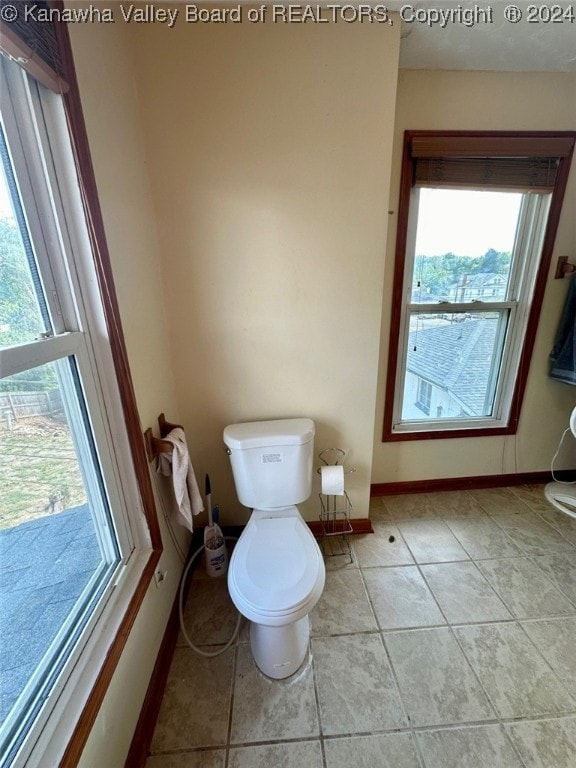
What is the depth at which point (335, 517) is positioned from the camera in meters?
1.81

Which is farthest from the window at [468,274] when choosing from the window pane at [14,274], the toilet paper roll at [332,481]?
the window pane at [14,274]

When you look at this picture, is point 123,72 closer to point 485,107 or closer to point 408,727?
point 485,107

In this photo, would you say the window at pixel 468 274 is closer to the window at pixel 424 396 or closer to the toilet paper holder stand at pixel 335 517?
the window at pixel 424 396

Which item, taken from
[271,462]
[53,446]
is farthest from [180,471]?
[53,446]

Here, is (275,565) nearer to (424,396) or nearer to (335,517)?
(335,517)

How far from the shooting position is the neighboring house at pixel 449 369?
1936 millimetres

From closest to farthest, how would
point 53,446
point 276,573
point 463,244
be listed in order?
point 53,446 < point 276,573 < point 463,244

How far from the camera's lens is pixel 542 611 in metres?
1.37

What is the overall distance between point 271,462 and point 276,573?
437 mm

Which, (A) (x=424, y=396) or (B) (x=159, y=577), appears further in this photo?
(A) (x=424, y=396)

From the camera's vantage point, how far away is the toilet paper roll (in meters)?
1.54

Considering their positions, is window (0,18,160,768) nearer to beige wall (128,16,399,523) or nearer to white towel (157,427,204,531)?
white towel (157,427,204,531)

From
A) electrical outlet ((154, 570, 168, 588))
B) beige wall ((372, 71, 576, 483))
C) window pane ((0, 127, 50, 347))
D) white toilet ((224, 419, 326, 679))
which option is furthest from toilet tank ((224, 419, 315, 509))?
window pane ((0, 127, 50, 347))

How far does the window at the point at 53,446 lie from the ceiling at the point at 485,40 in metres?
1.37
